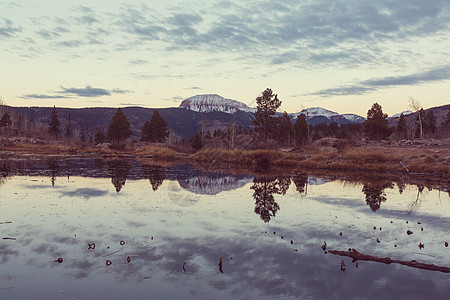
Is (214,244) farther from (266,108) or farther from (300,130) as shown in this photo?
(300,130)

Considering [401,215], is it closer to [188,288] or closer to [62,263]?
[188,288]

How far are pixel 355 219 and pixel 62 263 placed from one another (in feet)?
33.2

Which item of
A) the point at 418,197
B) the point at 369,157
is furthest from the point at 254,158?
the point at 418,197

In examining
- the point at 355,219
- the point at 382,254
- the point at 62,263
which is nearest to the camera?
the point at 62,263

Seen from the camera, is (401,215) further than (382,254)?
Yes

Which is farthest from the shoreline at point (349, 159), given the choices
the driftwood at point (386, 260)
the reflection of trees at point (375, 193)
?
the driftwood at point (386, 260)

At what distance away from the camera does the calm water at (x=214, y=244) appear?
6586 millimetres

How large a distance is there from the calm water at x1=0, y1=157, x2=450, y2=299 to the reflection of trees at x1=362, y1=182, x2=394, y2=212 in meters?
0.19

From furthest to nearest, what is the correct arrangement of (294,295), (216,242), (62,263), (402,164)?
(402,164) < (216,242) < (62,263) < (294,295)

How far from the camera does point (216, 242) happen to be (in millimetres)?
9516

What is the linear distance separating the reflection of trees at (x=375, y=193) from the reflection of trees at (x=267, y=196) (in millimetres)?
4486

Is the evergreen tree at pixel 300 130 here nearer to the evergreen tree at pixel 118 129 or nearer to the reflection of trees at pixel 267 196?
the evergreen tree at pixel 118 129

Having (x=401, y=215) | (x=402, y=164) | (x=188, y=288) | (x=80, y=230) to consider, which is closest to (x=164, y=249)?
(x=188, y=288)

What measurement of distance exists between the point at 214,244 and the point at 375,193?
42.4 ft
